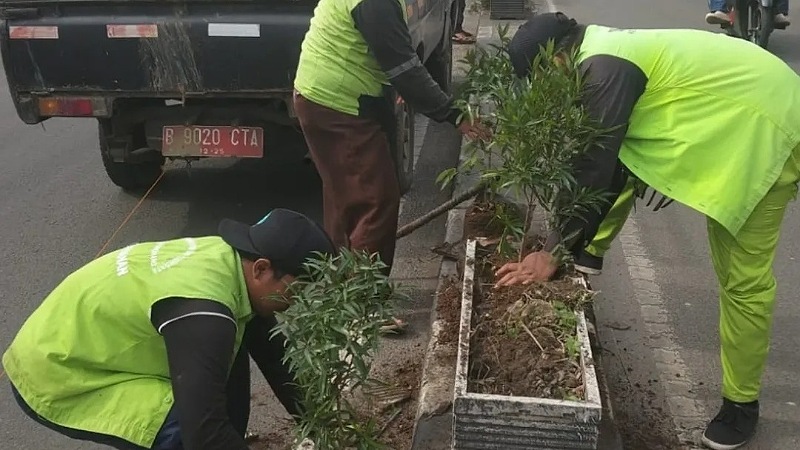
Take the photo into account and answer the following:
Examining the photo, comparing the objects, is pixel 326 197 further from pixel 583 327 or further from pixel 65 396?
pixel 65 396

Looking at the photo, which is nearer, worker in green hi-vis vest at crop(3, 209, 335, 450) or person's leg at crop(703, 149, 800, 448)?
worker in green hi-vis vest at crop(3, 209, 335, 450)

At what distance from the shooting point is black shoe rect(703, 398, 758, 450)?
3.36 meters

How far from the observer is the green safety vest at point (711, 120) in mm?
2980

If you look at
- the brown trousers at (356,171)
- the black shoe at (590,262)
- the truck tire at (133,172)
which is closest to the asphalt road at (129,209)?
the truck tire at (133,172)

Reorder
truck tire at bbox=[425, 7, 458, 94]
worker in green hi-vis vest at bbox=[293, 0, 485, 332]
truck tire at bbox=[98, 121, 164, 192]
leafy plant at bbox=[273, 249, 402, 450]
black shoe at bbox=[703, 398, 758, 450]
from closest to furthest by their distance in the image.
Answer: leafy plant at bbox=[273, 249, 402, 450] → black shoe at bbox=[703, 398, 758, 450] → worker in green hi-vis vest at bbox=[293, 0, 485, 332] → truck tire at bbox=[98, 121, 164, 192] → truck tire at bbox=[425, 7, 458, 94]

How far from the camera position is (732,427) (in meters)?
3.38

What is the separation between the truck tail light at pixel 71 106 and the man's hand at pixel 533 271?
9.31ft

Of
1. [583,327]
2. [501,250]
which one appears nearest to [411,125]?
[501,250]

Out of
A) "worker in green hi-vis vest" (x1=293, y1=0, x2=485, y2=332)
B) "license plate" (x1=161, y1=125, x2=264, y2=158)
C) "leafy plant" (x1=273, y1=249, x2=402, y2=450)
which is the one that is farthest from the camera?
"license plate" (x1=161, y1=125, x2=264, y2=158)

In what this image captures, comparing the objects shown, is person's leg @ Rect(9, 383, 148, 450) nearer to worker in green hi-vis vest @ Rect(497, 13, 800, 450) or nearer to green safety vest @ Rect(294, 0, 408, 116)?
worker in green hi-vis vest @ Rect(497, 13, 800, 450)

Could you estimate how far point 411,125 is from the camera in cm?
612

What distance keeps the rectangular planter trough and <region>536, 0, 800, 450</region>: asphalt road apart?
1118 mm

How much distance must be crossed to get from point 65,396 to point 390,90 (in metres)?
2.05

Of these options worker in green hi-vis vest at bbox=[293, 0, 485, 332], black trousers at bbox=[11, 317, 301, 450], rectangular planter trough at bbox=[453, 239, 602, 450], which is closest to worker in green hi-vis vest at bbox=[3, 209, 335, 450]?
black trousers at bbox=[11, 317, 301, 450]
